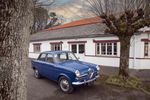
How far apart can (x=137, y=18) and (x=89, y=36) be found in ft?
29.2

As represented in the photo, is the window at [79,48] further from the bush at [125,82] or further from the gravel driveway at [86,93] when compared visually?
the gravel driveway at [86,93]

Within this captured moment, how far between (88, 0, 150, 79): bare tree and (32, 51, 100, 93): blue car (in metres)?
2.10

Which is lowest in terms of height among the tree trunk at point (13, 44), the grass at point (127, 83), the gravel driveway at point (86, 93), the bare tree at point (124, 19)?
the gravel driveway at point (86, 93)

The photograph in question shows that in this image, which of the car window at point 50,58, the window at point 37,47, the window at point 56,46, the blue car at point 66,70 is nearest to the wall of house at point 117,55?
the window at point 56,46

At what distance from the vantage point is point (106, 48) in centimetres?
1725

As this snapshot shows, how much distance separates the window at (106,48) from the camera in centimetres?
1675

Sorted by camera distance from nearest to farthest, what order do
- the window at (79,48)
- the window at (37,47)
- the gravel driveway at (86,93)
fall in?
the gravel driveway at (86,93) → the window at (79,48) → the window at (37,47)

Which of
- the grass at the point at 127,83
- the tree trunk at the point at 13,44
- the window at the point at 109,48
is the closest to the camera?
the tree trunk at the point at 13,44

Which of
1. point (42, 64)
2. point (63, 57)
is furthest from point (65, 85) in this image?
point (42, 64)

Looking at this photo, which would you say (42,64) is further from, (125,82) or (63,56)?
(125,82)

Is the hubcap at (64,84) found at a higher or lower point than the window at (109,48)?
lower

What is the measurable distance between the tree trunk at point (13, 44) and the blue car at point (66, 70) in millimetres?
5758

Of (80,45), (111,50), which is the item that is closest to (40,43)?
(80,45)

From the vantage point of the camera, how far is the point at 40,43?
84.7ft
